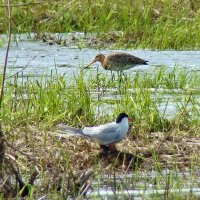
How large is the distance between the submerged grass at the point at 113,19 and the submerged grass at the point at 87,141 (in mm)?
5947

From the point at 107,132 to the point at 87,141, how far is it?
1.15ft

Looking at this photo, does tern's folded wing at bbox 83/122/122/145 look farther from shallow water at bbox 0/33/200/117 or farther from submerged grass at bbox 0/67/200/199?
shallow water at bbox 0/33/200/117

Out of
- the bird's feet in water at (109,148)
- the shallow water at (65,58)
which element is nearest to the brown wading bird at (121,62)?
the shallow water at (65,58)

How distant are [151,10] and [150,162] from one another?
34.1ft

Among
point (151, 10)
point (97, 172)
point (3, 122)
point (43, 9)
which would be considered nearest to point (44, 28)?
point (43, 9)

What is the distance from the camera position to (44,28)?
18.6m

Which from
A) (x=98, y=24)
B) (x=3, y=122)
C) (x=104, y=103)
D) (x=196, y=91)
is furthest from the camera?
(x=98, y=24)

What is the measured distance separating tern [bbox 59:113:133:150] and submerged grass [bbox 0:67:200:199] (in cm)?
12

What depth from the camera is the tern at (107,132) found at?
8.73 meters

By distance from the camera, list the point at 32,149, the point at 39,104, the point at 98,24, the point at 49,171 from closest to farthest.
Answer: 1. the point at 49,171
2. the point at 32,149
3. the point at 39,104
4. the point at 98,24

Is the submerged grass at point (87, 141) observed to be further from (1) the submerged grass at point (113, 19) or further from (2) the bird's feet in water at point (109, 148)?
(1) the submerged grass at point (113, 19)

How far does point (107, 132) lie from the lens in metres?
8.86

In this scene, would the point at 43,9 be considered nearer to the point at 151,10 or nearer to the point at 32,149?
the point at 151,10

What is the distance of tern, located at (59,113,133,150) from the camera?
8727mm
